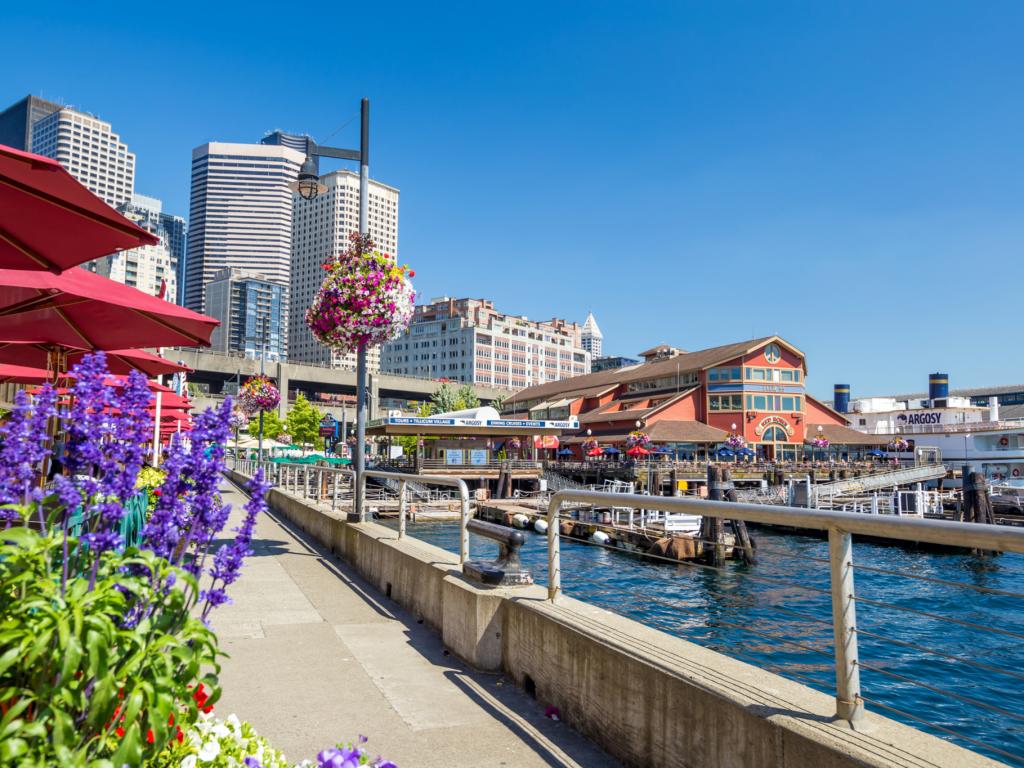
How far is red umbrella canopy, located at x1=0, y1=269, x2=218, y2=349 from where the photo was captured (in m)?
5.92

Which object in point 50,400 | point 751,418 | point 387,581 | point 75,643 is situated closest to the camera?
point 75,643

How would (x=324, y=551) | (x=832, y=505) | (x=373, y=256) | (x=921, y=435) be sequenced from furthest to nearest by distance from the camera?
(x=921, y=435)
(x=832, y=505)
(x=324, y=551)
(x=373, y=256)

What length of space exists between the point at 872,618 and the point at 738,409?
46.3 m

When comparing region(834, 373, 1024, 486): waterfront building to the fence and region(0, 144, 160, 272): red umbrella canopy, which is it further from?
region(0, 144, 160, 272): red umbrella canopy

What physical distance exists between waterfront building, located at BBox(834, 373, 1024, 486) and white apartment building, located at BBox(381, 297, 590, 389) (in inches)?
3115

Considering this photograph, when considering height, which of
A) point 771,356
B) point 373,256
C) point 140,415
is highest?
point 771,356

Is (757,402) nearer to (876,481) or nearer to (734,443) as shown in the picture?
(734,443)

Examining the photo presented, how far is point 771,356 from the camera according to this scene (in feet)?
205

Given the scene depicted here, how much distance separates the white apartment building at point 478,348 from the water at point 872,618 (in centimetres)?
12809

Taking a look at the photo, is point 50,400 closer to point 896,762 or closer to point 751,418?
point 896,762

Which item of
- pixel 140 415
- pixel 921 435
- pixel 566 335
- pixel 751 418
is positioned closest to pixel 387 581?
pixel 140 415

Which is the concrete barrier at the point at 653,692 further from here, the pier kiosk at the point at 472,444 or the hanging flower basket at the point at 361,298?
the pier kiosk at the point at 472,444

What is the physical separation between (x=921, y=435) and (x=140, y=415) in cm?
7905

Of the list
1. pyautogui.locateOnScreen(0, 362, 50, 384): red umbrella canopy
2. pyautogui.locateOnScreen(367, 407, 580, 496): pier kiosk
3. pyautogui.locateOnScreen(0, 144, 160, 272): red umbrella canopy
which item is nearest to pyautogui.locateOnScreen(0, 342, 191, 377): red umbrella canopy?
pyautogui.locateOnScreen(0, 362, 50, 384): red umbrella canopy
